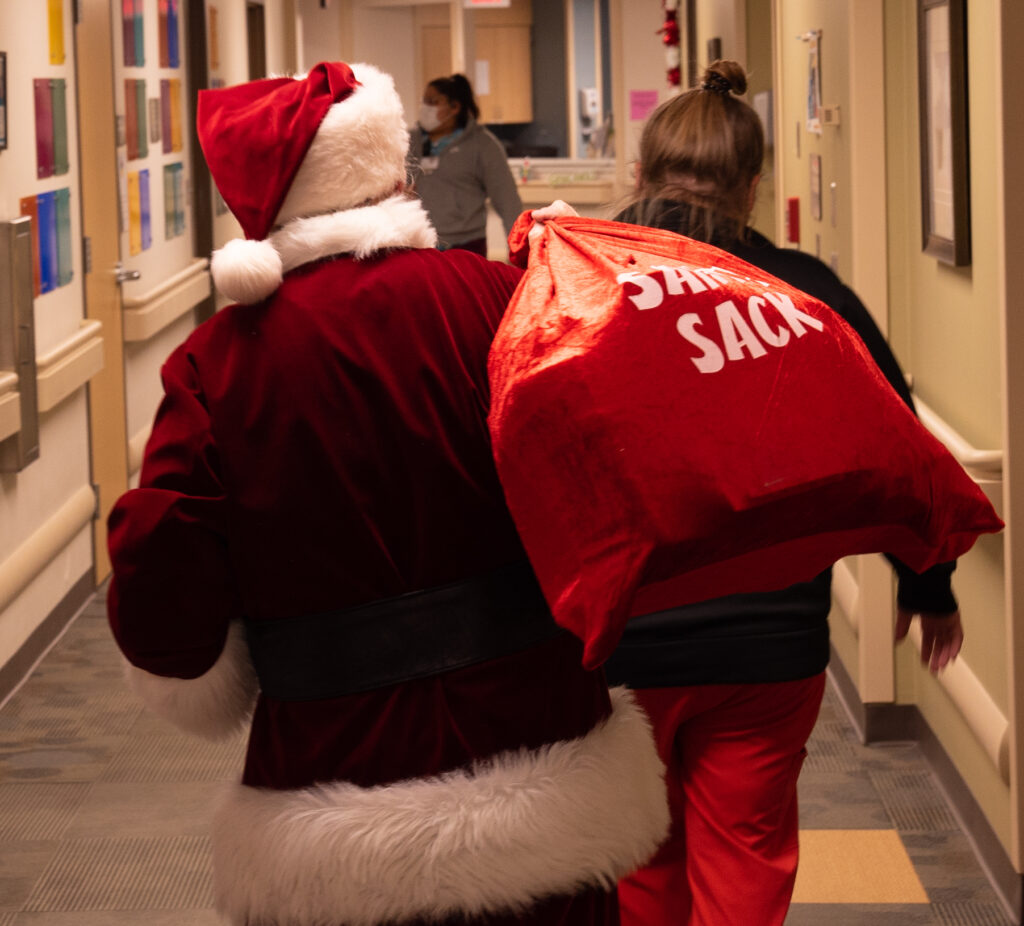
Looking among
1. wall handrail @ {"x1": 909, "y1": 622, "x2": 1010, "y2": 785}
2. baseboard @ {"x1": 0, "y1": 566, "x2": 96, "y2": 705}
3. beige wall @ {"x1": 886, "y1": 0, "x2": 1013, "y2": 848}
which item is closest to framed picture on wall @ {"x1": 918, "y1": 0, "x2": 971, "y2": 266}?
beige wall @ {"x1": 886, "y1": 0, "x2": 1013, "y2": 848}

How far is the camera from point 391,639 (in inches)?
57.3

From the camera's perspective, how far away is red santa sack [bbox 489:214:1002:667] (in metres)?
1.30

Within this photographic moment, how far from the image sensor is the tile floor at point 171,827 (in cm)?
283

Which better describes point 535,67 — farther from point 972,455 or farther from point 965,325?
point 972,455

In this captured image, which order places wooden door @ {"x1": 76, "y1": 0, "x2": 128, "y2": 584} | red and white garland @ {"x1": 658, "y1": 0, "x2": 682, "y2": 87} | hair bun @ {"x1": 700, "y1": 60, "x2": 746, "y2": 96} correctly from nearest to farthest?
hair bun @ {"x1": 700, "y1": 60, "x2": 746, "y2": 96}, wooden door @ {"x1": 76, "y1": 0, "x2": 128, "y2": 584}, red and white garland @ {"x1": 658, "y1": 0, "x2": 682, "y2": 87}

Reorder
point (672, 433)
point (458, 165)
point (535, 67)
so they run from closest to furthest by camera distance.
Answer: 1. point (672, 433)
2. point (458, 165)
3. point (535, 67)

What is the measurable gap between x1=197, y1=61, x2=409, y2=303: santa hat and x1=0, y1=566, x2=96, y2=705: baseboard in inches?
118

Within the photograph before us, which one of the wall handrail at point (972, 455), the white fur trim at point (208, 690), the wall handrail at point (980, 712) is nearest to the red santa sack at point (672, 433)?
the white fur trim at point (208, 690)

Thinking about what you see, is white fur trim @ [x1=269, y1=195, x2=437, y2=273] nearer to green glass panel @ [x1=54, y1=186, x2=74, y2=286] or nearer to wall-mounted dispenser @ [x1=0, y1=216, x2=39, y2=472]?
wall-mounted dispenser @ [x1=0, y1=216, x2=39, y2=472]

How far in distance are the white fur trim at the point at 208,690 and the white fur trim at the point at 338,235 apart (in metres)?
0.39

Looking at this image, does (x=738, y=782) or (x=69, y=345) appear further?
(x=69, y=345)

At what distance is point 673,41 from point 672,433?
797 centimetres

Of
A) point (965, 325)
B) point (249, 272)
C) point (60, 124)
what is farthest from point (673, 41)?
point (249, 272)

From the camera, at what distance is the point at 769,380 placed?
1359 millimetres
